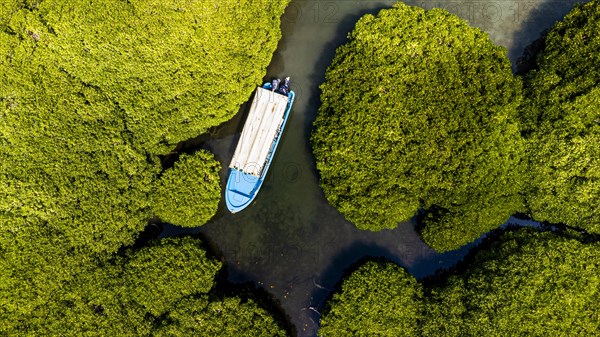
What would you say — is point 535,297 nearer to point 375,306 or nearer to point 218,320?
point 375,306

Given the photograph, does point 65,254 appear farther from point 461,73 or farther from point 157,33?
point 461,73

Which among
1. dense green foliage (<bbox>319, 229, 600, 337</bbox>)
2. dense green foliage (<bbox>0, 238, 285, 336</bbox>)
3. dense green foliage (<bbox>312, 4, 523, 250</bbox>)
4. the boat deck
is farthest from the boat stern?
dense green foliage (<bbox>319, 229, 600, 337</bbox>)

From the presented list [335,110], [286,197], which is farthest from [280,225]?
[335,110]

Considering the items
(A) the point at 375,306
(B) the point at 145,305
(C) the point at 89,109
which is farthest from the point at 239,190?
(A) the point at 375,306

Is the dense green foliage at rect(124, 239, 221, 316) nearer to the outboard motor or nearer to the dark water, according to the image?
the dark water

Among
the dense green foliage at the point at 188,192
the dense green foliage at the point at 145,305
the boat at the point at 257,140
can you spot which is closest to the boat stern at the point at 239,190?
the boat at the point at 257,140
